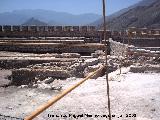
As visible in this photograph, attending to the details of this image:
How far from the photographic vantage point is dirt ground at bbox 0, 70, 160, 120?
6.73 metres

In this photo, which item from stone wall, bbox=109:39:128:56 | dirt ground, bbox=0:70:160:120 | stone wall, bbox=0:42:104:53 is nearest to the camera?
dirt ground, bbox=0:70:160:120

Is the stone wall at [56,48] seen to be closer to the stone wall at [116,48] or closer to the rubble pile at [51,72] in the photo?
the stone wall at [116,48]

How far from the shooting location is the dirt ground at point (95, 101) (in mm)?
6730

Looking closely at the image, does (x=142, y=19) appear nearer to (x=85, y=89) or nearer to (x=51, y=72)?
(x=51, y=72)

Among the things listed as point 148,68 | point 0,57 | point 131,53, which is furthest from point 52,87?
point 0,57

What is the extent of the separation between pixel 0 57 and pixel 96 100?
1334cm

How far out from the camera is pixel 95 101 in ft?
24.8

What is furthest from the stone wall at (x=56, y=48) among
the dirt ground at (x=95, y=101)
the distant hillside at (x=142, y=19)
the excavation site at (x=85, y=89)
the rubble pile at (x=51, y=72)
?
the distant hillside at (x=142, y=19)

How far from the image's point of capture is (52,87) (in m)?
9.30

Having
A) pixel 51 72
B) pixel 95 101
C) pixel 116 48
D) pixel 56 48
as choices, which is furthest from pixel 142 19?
pixel 95 101

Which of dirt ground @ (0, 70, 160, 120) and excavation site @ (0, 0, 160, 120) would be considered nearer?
excavation site @ (0, 0, 160, 120)

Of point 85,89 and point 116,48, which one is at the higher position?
point 116,48

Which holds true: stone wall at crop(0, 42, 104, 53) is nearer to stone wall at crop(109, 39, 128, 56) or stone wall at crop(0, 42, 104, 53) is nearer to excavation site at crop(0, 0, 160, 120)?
stone wall at crop(109, 39, 128, 56)

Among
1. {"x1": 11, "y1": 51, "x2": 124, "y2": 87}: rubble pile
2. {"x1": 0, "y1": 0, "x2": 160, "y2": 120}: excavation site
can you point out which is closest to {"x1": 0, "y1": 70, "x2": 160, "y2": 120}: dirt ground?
{"x1": 0, "y1": 0, "x2": 160, "y2": 120}: excavation site
